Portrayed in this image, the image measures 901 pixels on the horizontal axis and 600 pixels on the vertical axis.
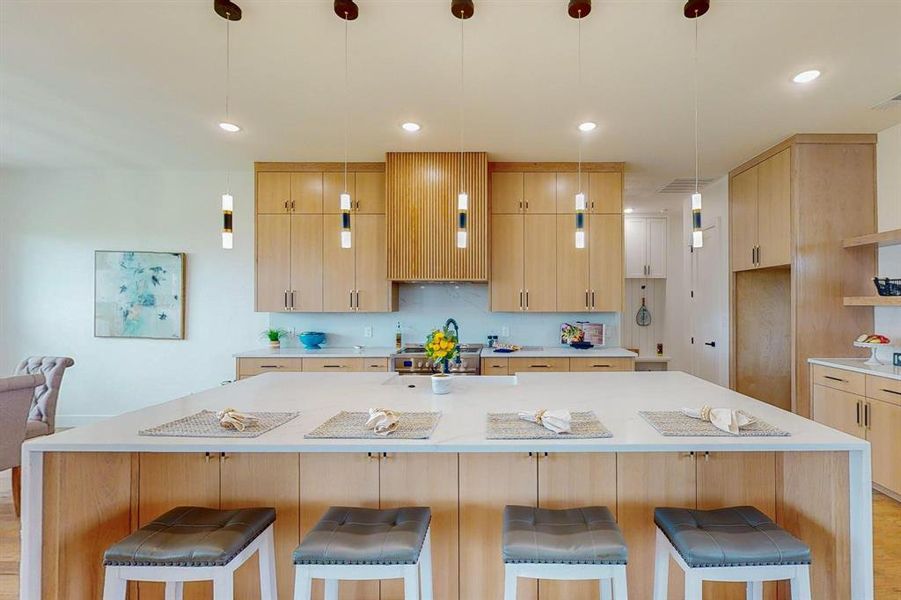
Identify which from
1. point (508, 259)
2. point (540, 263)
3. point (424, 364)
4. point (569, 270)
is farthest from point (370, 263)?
point (569, 270)

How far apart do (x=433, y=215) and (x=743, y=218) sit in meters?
3.16

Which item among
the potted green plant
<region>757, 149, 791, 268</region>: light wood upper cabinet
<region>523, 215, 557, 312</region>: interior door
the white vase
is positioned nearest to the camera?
the white vase

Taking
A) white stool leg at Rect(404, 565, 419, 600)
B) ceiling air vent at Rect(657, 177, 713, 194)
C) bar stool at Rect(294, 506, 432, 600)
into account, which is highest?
ceiling air vent at Rect(657, 177, 713, 194)

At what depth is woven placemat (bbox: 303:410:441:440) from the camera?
1506 millimetres

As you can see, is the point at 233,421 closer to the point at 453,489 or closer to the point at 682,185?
the point at 453,489

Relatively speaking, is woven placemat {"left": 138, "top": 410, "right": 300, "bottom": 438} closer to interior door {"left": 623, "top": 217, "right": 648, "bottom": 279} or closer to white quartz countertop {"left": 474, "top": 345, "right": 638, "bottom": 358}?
white quartz countertop {"left": 474, "top": 345, "right": 638, "bottom": 358}

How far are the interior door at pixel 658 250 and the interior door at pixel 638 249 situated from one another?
0.07m

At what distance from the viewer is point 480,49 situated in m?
2.37

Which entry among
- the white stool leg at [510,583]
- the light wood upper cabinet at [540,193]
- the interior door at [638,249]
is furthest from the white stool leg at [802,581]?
the interior door at [638,249]

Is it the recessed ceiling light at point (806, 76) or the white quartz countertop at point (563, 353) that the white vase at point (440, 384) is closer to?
the white quartz countertop at point (563, 353)

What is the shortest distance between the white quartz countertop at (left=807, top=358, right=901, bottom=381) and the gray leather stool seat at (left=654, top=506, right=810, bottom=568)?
2.33 meters

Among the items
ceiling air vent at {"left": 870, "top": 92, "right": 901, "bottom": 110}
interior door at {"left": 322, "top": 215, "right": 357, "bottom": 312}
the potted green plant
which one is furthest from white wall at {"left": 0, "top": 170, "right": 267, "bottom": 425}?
ceiling air vent at {"left": 870, "top": 92, "right": 901, "bottom": 110}

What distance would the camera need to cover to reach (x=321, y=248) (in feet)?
14.3

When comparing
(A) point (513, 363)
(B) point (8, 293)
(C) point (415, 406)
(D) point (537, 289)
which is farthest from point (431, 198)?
(B) point (8, 293)
